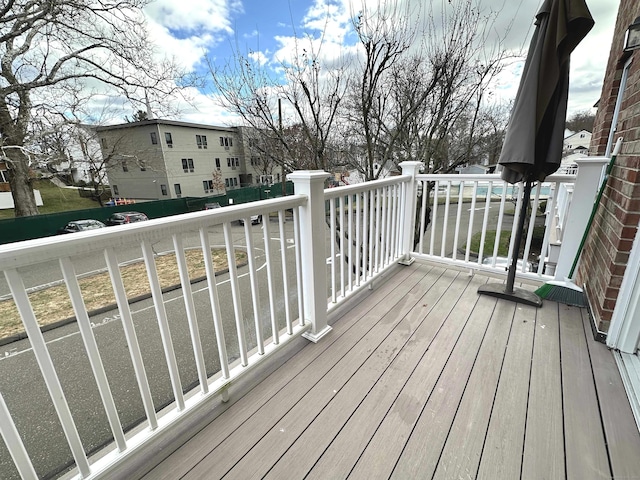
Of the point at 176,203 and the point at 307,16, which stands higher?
the point at 307,16

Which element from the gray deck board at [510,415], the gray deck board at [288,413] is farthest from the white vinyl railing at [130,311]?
the gray deck board at [510,415]

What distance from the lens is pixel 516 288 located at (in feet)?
8.14

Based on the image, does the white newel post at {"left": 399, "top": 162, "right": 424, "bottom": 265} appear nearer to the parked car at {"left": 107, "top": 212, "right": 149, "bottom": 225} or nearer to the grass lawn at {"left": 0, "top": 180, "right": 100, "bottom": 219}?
the parked car at {"left": 107, "top": 212, "right": 149, "bottom": 225}

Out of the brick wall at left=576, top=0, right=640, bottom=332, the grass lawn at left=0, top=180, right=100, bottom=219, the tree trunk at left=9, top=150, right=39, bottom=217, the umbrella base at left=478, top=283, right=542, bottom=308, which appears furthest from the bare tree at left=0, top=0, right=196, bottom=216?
the umbrella base at left=478, top=283, right=542, bottom=308

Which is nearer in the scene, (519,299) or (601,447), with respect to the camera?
(601,447)

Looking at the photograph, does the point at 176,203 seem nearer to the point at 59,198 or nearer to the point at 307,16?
the point at 59,198

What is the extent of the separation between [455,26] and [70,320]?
8049 millimetres

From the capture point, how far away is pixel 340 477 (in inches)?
43.2

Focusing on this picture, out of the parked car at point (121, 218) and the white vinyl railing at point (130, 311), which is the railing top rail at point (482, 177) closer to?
the white vinyl railing at point (130, 311)

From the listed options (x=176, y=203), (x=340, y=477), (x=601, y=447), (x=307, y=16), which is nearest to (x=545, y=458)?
(x=601, y=447)

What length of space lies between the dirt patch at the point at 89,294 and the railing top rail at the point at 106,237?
11.2 ft

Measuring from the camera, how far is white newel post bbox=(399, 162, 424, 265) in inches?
112

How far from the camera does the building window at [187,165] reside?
67.3 ft

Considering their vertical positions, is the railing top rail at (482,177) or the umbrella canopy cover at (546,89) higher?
the umbrella canopy cover at (546,89)
